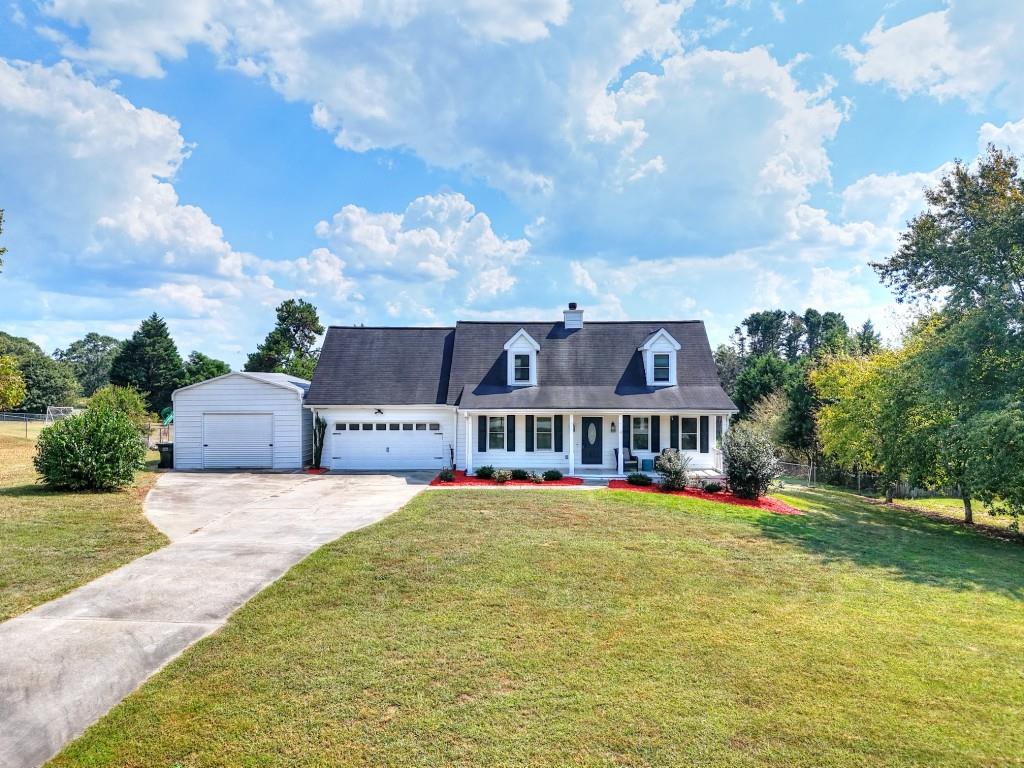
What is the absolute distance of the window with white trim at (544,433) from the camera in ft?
65.3

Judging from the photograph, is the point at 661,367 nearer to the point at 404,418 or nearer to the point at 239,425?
the point at 404,418

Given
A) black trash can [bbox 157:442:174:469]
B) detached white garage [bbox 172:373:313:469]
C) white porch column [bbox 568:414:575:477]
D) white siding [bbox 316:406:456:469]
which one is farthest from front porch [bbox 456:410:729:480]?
black trash can [bbox 157:442:174:469]

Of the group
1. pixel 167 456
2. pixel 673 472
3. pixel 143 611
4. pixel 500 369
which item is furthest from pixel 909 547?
pixel 167 456

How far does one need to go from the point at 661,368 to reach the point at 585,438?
4123 mm

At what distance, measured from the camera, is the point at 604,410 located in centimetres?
1888

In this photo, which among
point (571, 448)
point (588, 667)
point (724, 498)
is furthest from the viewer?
point (571, 448)

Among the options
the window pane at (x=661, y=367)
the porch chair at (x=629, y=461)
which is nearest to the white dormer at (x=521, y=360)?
the porch chair at (x=629, y=461)

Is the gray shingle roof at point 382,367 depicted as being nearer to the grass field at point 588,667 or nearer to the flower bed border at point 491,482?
the flower bed border at point 491,482

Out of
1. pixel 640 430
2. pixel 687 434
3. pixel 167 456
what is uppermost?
pixel 640 430

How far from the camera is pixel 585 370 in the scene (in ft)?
70.0

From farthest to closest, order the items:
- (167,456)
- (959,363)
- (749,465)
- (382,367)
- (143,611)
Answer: (382,367), (167,456), (749,465), (959,363), (143,611)

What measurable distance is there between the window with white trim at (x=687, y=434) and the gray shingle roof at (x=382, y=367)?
9005 mm

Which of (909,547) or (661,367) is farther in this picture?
(661,367)

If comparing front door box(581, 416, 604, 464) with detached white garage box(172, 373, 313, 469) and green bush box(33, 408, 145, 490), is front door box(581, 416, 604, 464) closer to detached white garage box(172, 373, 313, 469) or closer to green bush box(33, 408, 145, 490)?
detached white garage box(172, 373, 313, 469)
